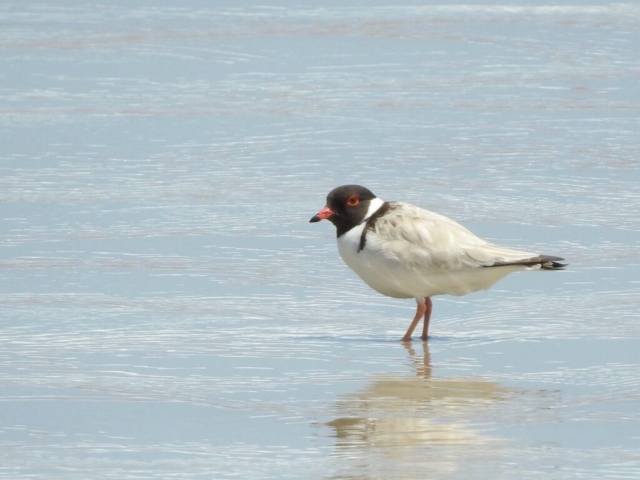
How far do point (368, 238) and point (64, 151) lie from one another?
12.5 feet

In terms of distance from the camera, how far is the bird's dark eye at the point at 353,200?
7297 millimetres

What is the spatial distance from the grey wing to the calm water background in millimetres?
278

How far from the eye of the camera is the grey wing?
6941mm

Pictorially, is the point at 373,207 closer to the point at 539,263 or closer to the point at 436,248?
the point at 436,248

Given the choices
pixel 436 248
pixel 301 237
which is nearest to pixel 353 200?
pixel 436 248

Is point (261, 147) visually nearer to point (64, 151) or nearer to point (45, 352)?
point (64, 151)

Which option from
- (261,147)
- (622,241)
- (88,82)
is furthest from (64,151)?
(622,241)

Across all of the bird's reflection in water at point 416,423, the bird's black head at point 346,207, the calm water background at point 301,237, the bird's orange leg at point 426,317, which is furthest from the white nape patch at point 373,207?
the bird's reflection in water at point 416,423

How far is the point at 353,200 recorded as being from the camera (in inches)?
288

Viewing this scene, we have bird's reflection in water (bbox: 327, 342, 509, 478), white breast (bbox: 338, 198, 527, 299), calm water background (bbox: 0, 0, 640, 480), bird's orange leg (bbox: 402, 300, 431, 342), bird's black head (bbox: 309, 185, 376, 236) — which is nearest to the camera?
bird's reflection in water (bbox: 327, 342, 509, 478)

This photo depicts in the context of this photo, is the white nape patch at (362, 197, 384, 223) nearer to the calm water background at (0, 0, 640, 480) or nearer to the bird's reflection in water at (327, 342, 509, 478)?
the calm water background at (0, 0, 640, 480)

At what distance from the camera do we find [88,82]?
40.6 feet

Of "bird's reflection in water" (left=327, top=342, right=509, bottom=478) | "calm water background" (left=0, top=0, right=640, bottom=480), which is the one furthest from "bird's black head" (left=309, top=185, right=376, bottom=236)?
"bird's reflection in water" (left=327, top=342, right=509, bottom=478)

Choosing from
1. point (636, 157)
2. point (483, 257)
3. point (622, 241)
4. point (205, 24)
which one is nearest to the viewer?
point (483, 257)
